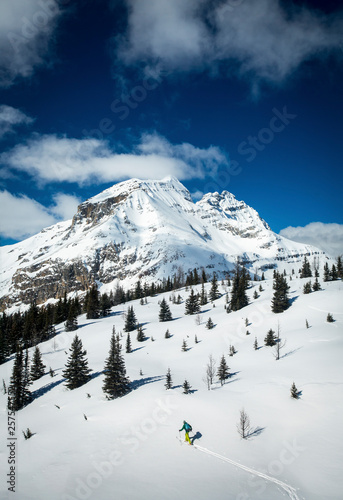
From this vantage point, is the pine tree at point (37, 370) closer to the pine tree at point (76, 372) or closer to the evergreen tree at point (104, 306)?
the pine tree at point (76, 372)

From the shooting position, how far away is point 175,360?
40062 millimetres

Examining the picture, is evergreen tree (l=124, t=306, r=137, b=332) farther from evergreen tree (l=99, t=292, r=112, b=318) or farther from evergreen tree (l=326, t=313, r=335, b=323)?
evergreen tree (l=326, t=313, r=335, b=323)

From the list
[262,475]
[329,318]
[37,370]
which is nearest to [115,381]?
[262,475]

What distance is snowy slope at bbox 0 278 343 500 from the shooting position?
1201 centimetres

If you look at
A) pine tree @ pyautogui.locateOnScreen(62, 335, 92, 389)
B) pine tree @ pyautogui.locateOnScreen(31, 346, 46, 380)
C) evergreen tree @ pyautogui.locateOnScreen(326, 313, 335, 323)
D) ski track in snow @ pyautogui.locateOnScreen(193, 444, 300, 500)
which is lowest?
pine tree @ pyautogui.locateOnScreen(31, 346, 46, 380)

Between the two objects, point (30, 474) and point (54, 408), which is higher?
point (30, 474)

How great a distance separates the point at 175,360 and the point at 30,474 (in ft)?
92.5

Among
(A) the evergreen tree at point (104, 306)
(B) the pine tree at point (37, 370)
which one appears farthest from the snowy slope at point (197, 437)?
(A) the evergreen tree at point (104, 306)

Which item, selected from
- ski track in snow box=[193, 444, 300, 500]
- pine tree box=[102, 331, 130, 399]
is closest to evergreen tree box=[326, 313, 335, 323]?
pine tree box=[102, 331, 130, 399]

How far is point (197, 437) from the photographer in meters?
16.0

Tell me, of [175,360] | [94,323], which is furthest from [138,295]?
[175,360]

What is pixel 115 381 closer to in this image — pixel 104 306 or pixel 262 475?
pixel 262 475

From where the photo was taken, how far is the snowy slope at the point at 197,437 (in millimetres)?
12008

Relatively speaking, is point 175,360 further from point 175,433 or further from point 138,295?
point 138,295
